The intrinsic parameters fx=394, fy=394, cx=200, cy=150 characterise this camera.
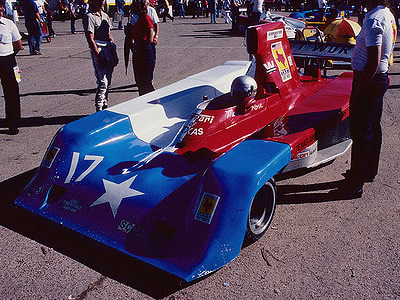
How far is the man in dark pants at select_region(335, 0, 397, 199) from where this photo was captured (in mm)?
3396

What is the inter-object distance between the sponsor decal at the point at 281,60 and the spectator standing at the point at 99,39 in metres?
2.58

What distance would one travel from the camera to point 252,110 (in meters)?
4.13

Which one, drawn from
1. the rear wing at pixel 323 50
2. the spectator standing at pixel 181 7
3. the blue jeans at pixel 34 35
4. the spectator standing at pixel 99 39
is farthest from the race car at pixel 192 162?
the spectator standing at pixel 181 7

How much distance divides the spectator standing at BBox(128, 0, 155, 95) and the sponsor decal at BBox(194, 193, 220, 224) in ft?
13.0

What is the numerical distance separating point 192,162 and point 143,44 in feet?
10.7

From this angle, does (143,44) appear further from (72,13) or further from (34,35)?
(72,13)

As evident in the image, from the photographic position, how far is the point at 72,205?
131 inches

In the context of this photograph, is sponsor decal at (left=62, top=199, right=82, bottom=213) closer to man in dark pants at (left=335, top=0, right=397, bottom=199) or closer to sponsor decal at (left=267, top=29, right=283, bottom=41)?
man in dark pants at (left=335, top=0, right=397, bottom=199)

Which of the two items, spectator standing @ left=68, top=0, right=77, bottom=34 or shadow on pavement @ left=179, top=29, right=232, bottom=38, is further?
spectator standing @ left=68, top=0, right=77, bottom=34

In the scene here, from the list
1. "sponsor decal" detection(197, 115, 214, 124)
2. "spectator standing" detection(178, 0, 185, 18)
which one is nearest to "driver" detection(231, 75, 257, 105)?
"sponsor decal" detection(197, 115, 214, 124)

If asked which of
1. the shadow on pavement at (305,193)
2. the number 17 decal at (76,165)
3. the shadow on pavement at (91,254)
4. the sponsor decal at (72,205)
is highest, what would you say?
the number 17 decal at (76,165)

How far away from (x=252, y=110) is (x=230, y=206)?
5.17 feet

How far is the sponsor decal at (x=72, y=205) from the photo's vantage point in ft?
10.8

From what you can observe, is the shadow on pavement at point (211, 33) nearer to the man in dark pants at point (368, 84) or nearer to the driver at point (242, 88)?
the driver at point (242, 88)
